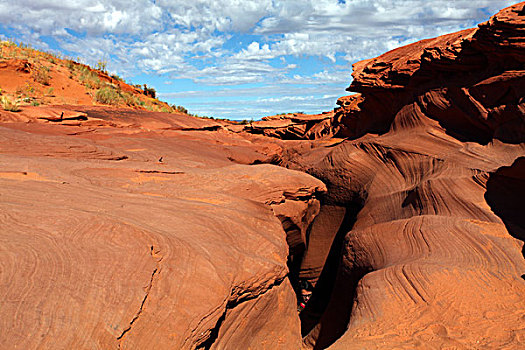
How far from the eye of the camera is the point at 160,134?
468 inches

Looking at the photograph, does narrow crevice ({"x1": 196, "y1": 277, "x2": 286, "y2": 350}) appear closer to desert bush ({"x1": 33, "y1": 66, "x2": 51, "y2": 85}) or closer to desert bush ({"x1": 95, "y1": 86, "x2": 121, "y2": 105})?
desert bush ({"x1": 95, "y1": 86, "x2": 121, "y2": 105})

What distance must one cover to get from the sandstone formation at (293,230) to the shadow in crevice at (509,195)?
25 mm

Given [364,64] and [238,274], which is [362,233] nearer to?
[238,274]

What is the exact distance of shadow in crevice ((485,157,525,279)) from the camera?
5.76 metres

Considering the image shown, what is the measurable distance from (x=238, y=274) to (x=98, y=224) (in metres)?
1.47

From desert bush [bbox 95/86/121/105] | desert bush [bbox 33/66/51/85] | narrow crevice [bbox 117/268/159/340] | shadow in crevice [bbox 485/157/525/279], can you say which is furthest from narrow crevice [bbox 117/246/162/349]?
desert bush [bbox 33/66/51/85]

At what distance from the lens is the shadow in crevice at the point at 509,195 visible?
5.76m

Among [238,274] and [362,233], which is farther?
[362,233]

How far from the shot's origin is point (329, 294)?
8922 mm

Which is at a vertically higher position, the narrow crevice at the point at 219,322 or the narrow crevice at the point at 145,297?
the narrow crevice at the point at 145,297

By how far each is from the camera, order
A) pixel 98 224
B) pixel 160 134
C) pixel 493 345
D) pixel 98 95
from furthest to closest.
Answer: pixel 98 95
pixel 160 134
pixel 98 224
pixel 493 345

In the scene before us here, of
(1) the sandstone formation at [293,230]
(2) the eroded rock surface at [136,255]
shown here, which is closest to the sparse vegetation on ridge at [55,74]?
(1) the sandstone formation at [293,230]

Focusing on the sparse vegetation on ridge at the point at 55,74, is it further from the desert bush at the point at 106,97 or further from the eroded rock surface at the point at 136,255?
the eroded rock surface at the point at 136,255

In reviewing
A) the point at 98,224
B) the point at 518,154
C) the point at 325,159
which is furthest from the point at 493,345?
the point at 325,159
